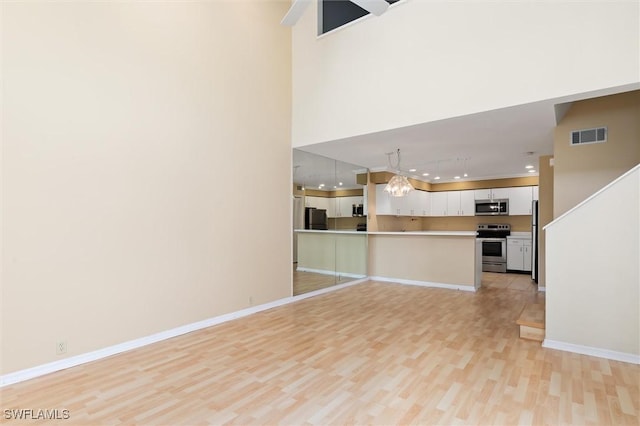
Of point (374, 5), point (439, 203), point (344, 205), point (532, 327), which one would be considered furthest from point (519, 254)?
point (374, 5)

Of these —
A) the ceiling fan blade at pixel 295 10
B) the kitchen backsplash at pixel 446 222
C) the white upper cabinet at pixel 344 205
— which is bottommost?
the kitchen backsplash at pixel 446 222

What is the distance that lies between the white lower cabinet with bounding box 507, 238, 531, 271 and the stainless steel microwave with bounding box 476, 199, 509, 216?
797 millimetres

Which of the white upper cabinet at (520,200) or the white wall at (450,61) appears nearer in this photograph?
the white wall at (450,61)

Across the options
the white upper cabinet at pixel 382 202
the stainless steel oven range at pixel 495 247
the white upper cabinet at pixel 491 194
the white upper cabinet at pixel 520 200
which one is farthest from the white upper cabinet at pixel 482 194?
the white upper cabinet at pixel 382 202

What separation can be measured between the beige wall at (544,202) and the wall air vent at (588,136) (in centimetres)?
177

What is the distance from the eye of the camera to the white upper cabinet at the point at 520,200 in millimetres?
8336

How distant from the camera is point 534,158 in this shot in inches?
252

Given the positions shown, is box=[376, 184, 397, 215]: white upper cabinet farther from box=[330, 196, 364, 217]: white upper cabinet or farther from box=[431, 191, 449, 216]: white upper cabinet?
box=[431, 191, 449, 216]: white upper cabinet

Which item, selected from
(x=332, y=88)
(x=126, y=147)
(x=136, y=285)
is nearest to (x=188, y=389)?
(x=136, y=285)

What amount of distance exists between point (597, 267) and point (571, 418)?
169cm

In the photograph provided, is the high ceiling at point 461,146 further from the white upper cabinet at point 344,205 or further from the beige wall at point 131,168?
the beige wall at point 131,168

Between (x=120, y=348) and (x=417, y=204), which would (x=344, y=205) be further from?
(x=120, y=348)

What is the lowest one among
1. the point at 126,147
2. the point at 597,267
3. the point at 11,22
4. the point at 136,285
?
the point at 136,285

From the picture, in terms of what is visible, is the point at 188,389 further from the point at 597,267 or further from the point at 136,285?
the point at 597,267
